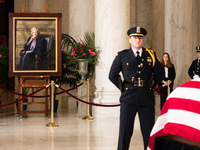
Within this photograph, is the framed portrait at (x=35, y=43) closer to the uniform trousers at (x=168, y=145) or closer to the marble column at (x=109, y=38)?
the marble column at (x=109, y=38)

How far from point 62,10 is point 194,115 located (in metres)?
17.4

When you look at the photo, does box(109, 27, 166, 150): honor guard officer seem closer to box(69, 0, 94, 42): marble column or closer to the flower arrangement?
the flower arrangement

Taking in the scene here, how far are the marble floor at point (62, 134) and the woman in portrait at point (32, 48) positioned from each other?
155cm

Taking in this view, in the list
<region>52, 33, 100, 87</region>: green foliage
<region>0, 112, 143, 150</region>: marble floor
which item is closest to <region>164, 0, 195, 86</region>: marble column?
<region>52, 33, 100, 87</region>: green foliage

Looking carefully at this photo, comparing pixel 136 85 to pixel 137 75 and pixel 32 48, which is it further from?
pixel 32 48

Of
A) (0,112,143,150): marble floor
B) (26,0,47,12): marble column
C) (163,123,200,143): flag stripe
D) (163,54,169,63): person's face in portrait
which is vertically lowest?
(0,112,143,150): marble floor

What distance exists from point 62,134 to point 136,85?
12.2ft

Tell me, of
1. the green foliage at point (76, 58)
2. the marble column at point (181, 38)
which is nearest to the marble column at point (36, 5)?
the green foliage at point (76, 58)

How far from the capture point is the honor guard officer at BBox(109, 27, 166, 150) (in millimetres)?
5777

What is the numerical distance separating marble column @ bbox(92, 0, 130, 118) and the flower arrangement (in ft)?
0.97

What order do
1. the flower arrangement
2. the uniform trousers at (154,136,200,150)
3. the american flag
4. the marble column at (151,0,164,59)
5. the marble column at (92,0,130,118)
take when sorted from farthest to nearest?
the marble column at (151,0,164,59) → the flower arrangement → the marble column at (92,0,130,118) → the american flag → the uniform trousers at (154,136,200,150)

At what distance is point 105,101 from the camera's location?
11.9m

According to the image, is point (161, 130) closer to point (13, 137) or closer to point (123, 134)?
point (123, 134)

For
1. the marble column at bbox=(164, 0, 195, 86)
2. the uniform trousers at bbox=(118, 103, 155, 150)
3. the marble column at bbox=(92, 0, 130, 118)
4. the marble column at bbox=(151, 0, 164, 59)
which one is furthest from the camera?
the marble column at bbox=(151, 0, 164, 59)
